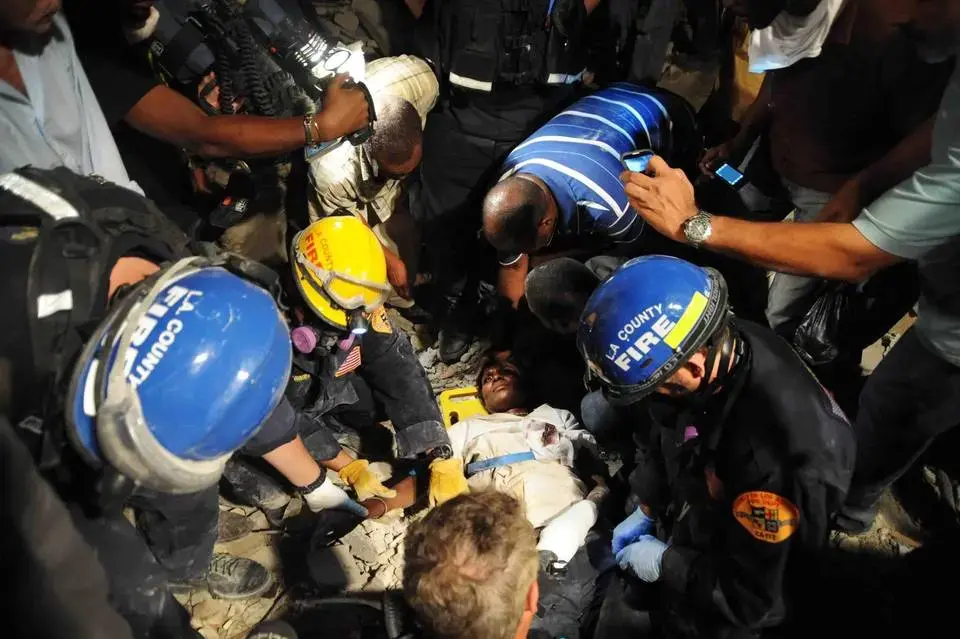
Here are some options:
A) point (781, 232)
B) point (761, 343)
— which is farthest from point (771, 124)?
point (761, 343)

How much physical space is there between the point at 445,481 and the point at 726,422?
5.02 feet

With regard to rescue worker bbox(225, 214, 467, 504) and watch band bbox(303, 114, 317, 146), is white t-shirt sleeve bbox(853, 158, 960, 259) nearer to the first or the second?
rescue worker bbox(225, 214, 467, 504)

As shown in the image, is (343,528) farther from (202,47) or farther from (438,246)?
(202,47)

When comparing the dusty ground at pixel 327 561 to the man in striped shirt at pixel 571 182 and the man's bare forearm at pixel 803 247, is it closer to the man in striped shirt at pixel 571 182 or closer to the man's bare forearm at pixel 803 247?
the man in striped shirt at pixel 571 182

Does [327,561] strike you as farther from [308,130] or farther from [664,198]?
[664,198]

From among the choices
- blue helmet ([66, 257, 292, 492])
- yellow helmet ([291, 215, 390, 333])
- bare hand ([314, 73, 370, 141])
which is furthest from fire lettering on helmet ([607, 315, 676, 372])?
bare hand ([314, 73, 370, 141])

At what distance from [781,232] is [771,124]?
147 centimetres

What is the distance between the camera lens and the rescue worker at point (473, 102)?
3965 mm

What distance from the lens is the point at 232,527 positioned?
348 cm

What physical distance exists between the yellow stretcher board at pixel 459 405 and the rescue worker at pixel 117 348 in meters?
2.22

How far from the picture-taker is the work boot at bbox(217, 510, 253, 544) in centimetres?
345

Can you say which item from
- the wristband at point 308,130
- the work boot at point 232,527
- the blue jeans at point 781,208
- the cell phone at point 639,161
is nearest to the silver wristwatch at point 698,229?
the cell phone at point 639,161

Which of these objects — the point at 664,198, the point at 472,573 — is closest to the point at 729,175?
the point at 664,198

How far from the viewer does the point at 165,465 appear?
153 centimetres
